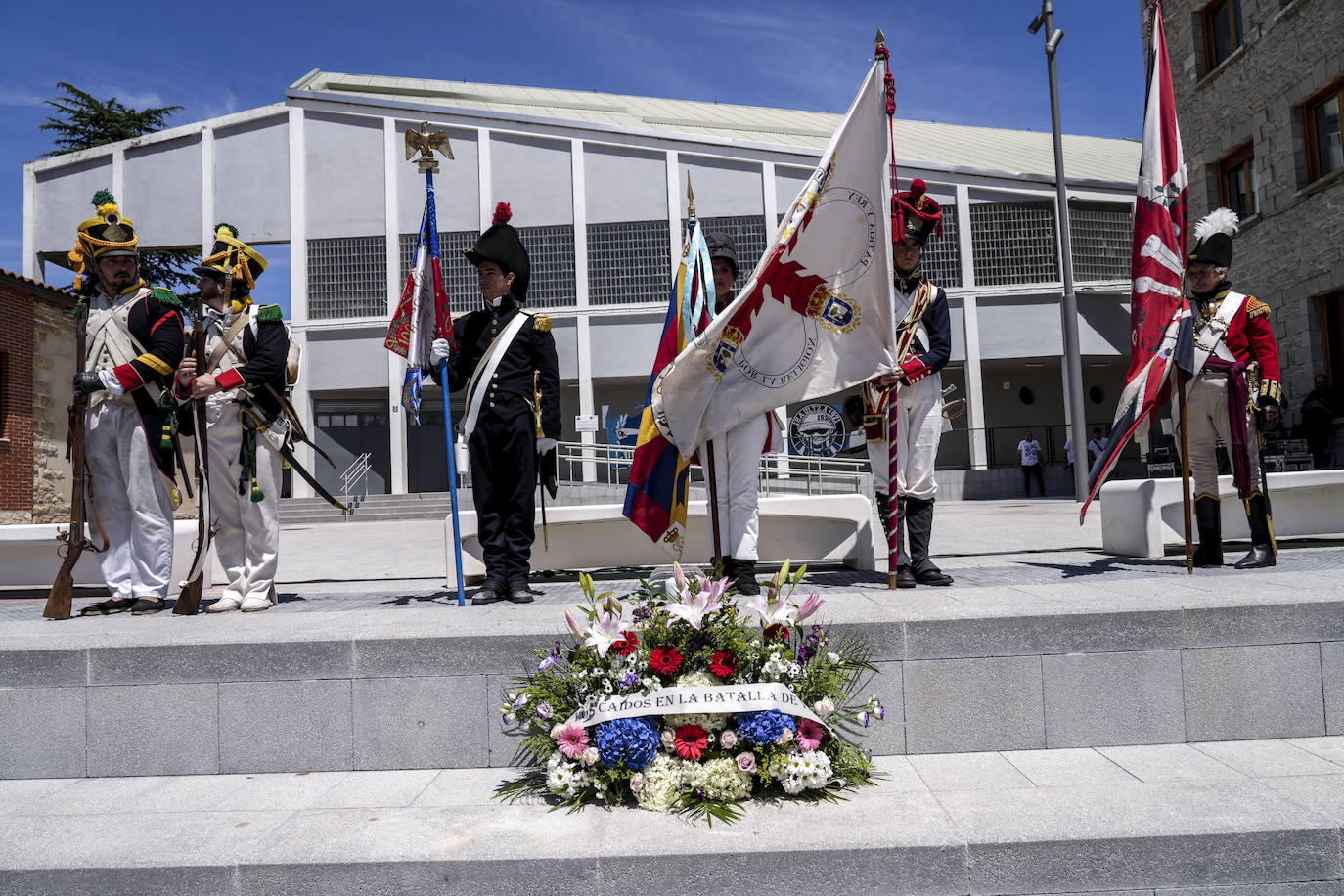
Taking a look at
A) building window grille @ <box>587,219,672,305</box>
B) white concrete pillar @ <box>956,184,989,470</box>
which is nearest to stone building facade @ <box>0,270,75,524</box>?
building window grille @ <box>587,219,672,305</box>

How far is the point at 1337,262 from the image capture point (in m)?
14.2

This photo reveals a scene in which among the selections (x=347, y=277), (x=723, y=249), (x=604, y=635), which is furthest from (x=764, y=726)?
(x=347, y=277)

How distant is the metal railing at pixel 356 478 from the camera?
2602 centimetres

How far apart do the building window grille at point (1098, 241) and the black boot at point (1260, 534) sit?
21.6 metres

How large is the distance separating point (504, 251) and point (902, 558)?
119 inches

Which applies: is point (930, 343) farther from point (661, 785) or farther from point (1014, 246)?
point (1014, 246)

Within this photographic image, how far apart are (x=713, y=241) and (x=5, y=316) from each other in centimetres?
1807

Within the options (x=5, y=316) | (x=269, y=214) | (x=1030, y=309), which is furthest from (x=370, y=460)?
(x=1030, y=309)

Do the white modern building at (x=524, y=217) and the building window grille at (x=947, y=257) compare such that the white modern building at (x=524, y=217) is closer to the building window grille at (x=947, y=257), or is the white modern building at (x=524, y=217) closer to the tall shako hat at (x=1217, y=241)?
the building window grille at (x=947, y=257)

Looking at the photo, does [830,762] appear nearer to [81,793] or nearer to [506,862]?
[506,862]

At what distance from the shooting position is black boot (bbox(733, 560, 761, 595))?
15.9 ft

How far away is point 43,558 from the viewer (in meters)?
7.26

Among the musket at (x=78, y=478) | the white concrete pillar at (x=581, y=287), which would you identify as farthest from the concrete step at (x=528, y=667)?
the white concrete pillar at (x=581, y=287)

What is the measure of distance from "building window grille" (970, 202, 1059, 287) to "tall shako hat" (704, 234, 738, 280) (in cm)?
2219
